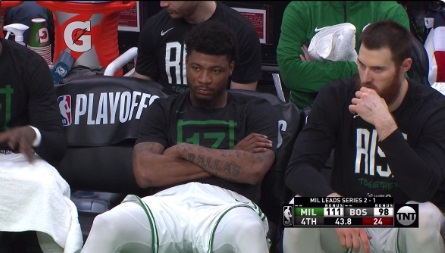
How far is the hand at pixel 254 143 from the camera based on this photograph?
Answer: 15.4 ft

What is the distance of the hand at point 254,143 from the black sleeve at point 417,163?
0.59 metres

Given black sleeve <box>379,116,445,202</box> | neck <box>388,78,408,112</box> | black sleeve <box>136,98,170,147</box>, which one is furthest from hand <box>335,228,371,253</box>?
black sleeve <box>136,98,170,147</box>

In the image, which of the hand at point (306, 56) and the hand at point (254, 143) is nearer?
the hand at point (254, 143)

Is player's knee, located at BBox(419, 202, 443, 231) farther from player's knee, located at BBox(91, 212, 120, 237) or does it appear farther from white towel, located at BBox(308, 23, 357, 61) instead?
white towel, located at BBox(308, 23, 357, 61)

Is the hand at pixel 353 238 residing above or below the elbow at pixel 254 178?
below

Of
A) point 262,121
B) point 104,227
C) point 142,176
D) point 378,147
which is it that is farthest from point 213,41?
point 104,227

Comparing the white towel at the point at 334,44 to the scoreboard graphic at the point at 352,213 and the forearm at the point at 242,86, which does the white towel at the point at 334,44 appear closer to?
the forearm at the point at 242,86

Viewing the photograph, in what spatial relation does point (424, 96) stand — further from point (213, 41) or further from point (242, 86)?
point (242, 86)

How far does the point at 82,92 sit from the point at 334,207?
1.69 metres

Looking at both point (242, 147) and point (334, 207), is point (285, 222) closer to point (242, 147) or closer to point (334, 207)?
point (334, 207)

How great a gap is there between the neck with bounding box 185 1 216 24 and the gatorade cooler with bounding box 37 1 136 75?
0.98m

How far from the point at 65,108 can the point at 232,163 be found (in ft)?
3.52

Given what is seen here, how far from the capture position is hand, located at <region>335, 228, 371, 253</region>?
416cm

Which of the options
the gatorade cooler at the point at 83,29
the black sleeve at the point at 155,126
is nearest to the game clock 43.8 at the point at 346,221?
the black sleeve at the point at 155,126
